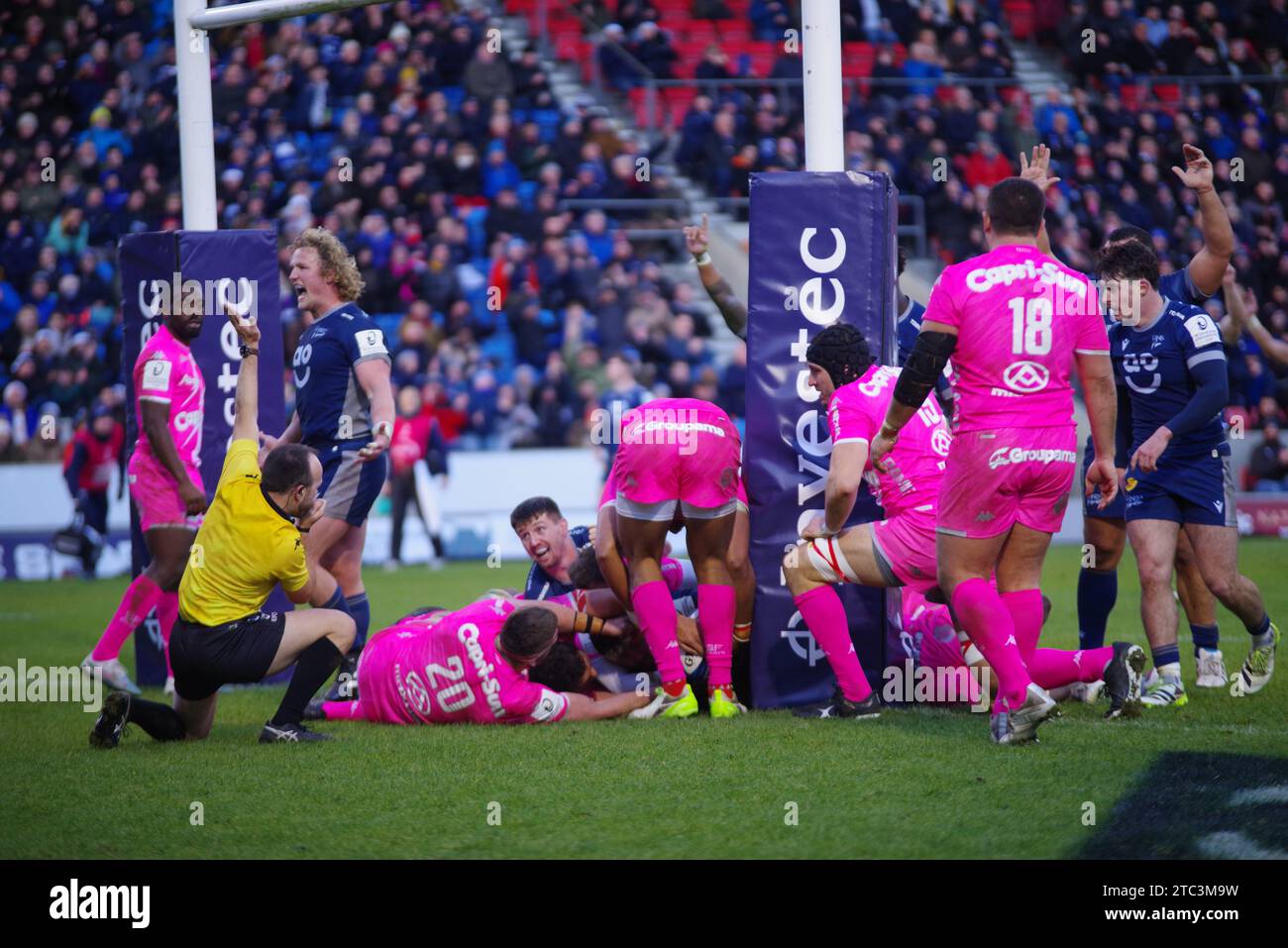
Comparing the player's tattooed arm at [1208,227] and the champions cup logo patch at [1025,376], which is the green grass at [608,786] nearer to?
the champions cup logo patch at [1025,376]

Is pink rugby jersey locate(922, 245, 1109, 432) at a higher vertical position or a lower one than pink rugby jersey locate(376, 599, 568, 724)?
higher

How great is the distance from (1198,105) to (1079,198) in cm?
225

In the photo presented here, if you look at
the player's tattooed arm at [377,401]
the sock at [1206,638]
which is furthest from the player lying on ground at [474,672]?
the sock at [1206,638]

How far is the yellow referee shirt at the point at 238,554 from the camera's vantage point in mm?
5785

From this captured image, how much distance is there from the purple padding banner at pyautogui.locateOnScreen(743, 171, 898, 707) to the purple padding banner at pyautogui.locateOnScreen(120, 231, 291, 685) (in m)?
2.80

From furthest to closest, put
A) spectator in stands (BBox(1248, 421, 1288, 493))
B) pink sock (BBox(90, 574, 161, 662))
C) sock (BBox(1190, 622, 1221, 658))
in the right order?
1. spectator in stands (BBox(1248, 421, 1288, 493))
2. pink sock (BBox(90, 574, 161, 662))
3. sock (BBox(1190, 622, 1221, 658))

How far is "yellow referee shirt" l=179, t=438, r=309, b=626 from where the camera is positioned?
19.0 feet

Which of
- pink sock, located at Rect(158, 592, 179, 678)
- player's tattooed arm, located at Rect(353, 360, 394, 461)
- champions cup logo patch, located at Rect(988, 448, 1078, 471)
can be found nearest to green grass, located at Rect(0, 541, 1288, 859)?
pink sock, located at Rect(158, 592, 179, 678)

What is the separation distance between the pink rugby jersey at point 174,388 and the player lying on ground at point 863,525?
3292 millimetres

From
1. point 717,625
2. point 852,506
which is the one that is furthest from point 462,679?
point 852,506

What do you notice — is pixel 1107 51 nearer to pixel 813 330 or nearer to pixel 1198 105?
pixel 1198 105

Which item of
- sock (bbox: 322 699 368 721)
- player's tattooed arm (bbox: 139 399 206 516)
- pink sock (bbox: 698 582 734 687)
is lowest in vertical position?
sock (bbox: 322 699 368 721)

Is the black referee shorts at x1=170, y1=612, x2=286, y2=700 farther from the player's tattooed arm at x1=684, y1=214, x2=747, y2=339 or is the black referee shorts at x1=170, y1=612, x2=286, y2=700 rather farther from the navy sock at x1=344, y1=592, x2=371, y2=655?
the player's tattooed arm at x1=684, y1=214, x2=747, y2=339
